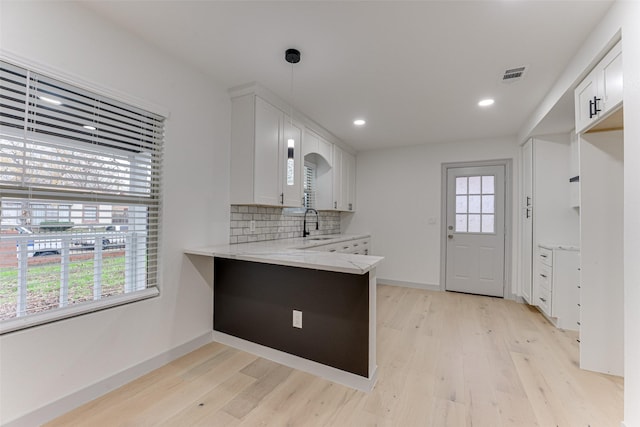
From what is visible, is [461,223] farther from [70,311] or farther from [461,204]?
[70,311]

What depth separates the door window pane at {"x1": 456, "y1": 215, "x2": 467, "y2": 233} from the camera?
4383 mm

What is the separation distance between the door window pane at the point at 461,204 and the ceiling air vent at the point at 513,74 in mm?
2221

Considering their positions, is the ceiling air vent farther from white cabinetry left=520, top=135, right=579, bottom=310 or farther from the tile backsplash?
the tile backsplash

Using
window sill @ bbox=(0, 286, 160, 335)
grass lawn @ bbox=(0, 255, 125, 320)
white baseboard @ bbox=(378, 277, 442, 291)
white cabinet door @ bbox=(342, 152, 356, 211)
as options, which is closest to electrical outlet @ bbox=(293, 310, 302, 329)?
window sill @ bbox=(0, 286, 160, 335)

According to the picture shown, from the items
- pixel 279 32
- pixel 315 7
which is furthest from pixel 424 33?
pixel 279 32

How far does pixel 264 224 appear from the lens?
329cm

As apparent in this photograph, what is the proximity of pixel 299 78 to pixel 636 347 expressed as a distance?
287 cm

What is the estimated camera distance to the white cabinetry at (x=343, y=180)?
4.36 meters

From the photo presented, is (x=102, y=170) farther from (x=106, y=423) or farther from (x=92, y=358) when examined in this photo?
(x=106, y=423)

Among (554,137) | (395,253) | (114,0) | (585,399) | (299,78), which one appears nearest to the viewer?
(114,0)

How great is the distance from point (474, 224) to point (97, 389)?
476 centimetres

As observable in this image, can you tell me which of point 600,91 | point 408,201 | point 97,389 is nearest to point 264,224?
point 97,389

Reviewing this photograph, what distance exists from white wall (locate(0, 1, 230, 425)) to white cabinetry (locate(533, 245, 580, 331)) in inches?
142

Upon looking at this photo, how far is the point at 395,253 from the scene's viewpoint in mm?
4816
